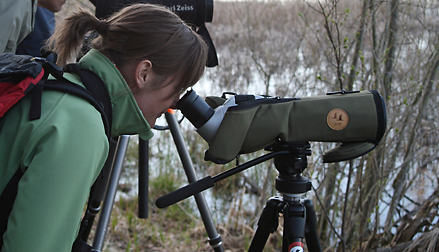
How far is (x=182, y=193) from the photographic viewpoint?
1053 mm

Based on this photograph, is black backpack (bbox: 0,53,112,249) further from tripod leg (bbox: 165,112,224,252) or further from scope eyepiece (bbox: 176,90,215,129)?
tripod leg (bbox: 165,112,224,252)

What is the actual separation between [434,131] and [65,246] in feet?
6.69

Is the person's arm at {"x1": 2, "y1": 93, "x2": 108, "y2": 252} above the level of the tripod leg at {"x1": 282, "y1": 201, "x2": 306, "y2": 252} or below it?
above

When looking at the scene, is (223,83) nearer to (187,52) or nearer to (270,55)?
(270,55)

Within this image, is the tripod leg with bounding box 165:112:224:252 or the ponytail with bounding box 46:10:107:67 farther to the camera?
the tripod leg with bounding box 165:112:224:252

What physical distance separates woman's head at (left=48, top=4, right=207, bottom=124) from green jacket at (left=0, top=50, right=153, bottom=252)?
22 centimetres

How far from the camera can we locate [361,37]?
2.07 m

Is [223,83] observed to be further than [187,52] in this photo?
Yes

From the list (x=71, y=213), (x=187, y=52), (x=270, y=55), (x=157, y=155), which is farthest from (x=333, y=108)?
(x=270, y=55)

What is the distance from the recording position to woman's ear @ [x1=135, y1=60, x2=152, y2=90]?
0.99 m

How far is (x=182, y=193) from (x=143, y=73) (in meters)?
0.35

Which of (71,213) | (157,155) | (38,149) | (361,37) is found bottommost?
(157,155)

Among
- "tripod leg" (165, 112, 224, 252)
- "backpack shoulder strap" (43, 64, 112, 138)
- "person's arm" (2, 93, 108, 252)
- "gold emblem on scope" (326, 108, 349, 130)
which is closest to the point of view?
"person's arm" (2, 93, 108, 252)

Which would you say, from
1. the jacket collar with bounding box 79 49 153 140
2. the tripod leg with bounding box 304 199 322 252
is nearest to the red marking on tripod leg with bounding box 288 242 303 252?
the tripod leg with bounding box 304 199 322 252
